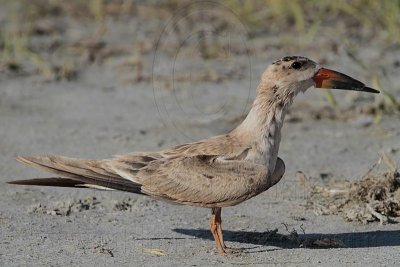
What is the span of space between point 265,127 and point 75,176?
1.02 m

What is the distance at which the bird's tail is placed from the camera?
4707 mm

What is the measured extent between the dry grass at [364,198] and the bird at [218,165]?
0.64 metres

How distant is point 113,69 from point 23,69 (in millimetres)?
836

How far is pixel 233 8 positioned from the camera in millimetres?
9438

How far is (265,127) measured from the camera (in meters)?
4.86

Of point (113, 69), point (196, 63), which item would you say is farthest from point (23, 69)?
point (196, 63)

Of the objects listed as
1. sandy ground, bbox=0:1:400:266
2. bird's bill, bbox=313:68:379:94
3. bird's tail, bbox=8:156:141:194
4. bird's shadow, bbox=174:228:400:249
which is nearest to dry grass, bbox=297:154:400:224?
sandy ground, bbox=0:1:400:266

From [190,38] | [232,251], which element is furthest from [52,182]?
[190,38]

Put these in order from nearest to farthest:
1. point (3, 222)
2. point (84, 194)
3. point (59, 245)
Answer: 1. point (59, 245)
2. point (3, 222)
3. point (84, 194)

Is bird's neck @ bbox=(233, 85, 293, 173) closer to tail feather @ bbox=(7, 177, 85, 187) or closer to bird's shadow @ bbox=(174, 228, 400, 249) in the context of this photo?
bird's shadow @ bbox=(174, 228, 400, 249)

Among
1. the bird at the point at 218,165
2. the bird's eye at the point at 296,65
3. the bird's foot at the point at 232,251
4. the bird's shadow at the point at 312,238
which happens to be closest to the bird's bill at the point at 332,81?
the bird at the point at 218,165

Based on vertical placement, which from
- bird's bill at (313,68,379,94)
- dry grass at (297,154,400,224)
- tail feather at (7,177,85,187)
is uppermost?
bird's bill at (313,68,379,94)

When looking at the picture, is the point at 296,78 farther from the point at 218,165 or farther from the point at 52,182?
the point at 52,182

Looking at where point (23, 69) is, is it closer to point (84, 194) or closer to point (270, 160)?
point (84, 194)
